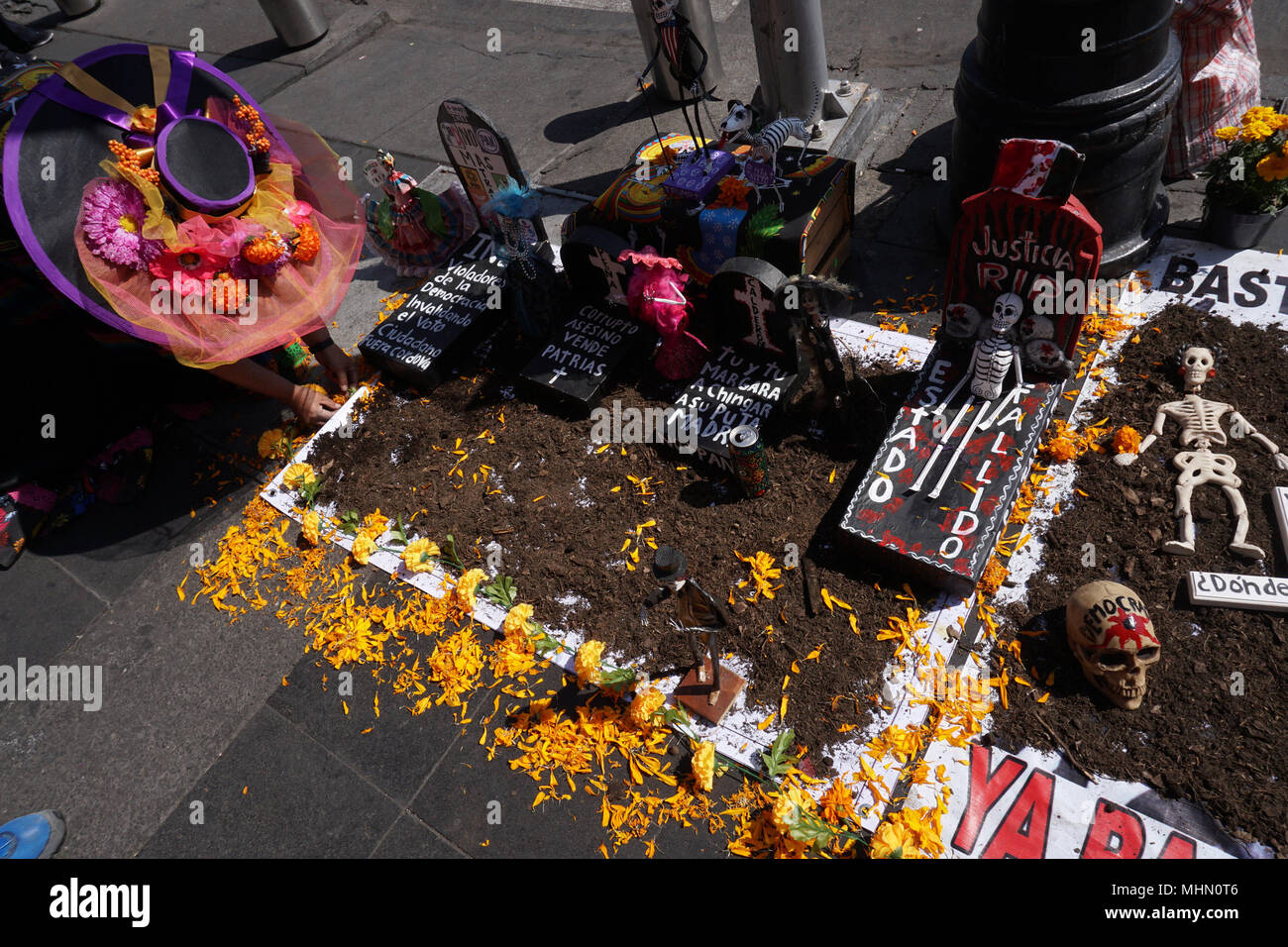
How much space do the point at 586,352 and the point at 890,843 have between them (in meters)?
4.35

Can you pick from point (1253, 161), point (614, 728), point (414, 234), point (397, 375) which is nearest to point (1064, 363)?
point (1253, 161)

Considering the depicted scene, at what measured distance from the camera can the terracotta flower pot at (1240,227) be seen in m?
6.19

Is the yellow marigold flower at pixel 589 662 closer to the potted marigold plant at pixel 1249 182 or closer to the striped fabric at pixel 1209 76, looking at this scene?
the potted marigold plant at pixel 1249 182

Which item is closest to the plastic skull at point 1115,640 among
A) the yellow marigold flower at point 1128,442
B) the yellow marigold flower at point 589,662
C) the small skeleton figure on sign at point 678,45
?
the yellow marigold flower at point 1128,442

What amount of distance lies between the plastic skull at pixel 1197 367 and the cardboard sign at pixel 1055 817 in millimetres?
2943

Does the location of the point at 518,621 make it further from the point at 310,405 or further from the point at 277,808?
the point at 310,405

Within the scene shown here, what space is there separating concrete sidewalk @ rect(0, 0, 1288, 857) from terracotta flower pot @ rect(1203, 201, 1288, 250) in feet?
1.54

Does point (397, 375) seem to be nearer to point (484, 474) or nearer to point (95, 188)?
point (484, 474)

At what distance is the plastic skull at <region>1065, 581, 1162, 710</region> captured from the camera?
408 centimetres

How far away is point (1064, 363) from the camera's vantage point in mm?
5344

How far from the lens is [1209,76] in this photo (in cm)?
655

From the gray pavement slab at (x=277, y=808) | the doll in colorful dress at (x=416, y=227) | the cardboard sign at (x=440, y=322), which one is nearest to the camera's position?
the gray pavement slab at (x=277, y=808)

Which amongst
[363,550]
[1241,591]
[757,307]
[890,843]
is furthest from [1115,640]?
[363,550]
